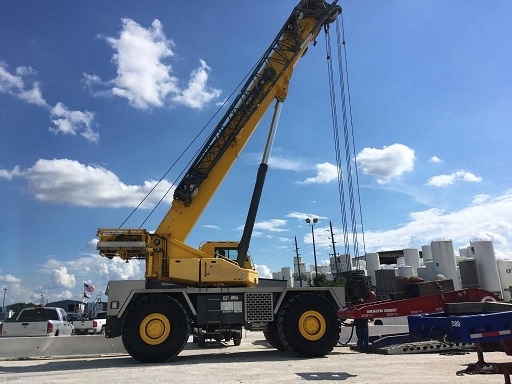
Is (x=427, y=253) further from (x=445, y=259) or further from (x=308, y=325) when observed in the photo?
(x=308, y=325)

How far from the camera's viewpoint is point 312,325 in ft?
44.5

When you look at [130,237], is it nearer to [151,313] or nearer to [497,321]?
[151,313]

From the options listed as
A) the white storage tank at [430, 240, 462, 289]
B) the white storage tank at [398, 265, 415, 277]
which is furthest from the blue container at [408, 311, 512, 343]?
the white storage tank at [398, 265, 415, 277]

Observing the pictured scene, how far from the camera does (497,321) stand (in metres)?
7.04

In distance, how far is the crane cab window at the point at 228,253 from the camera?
47.9 feet

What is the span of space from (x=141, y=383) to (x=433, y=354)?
325 inches

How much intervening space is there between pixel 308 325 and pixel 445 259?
44.3 m

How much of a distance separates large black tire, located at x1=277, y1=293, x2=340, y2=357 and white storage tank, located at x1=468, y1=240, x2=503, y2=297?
139 feet

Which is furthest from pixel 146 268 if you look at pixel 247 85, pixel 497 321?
pixel 497 321

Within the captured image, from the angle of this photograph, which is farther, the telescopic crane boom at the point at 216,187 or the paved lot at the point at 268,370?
the telescopic crane boom at the point at 216,187

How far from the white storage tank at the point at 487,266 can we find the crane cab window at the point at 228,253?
1718 inches

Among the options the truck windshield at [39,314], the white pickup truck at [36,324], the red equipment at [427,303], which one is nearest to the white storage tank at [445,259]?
the white pickup truck at [36,324]

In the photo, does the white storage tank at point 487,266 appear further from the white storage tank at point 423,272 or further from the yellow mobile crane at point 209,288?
the yellow mobile crane at point 209,288

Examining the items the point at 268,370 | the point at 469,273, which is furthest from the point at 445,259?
the point at 268,370
